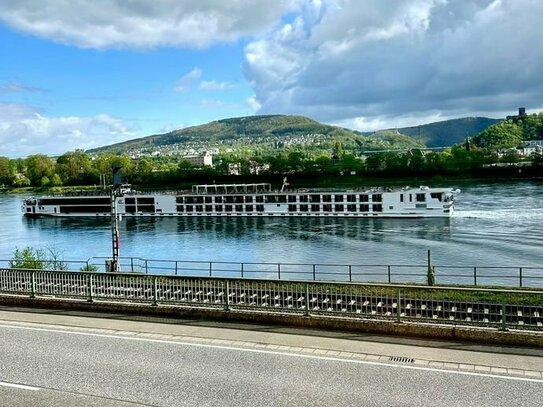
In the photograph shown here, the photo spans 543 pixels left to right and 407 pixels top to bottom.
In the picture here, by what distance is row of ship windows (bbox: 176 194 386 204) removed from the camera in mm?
79062

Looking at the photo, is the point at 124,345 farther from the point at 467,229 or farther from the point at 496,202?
the point at 496,202

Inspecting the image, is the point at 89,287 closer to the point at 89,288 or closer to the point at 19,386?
the point at 89,288

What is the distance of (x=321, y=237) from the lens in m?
61.1

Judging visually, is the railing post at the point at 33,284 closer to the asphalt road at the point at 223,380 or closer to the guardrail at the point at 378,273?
the asphalt road at the point at 223,380

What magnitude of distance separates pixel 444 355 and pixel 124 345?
6.19m

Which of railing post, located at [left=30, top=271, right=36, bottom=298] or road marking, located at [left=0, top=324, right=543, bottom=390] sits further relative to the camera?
railing post, located at [left=30, top=271, right=36, bottom=298]

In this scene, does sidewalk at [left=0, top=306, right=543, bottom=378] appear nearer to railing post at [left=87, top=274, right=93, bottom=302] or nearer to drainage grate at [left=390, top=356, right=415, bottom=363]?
drainage grate at [left=390, top=356, right=415, bottom=363]

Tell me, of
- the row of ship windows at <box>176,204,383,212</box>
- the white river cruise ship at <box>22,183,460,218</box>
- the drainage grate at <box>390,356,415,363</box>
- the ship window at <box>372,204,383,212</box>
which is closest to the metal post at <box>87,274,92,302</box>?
the drainage grate at <box>390,356,415,363</box>

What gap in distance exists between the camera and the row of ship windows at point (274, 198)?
79.1 m

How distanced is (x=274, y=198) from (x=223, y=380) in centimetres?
7606

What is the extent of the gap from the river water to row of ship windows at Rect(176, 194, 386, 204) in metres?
4.18

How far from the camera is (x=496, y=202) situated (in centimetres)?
8094

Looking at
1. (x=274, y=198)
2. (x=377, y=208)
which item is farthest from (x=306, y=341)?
(x=274, y=198)

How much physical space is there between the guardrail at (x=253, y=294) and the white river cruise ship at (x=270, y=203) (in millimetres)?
55045
